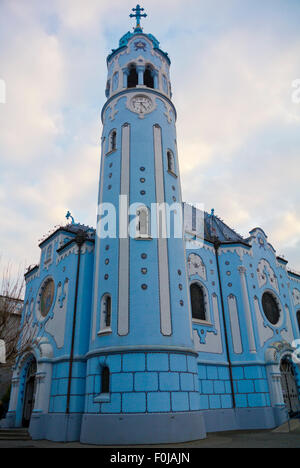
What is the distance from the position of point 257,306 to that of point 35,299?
15.8 meters

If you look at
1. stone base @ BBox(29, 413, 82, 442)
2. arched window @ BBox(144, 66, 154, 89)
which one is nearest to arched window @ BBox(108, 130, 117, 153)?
arched window @ BBox(144, 66, 154, 89)

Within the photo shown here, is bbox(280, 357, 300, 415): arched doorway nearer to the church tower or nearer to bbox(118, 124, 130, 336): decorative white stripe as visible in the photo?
the church tower

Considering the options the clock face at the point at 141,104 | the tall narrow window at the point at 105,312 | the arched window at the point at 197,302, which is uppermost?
the clock face at the point at 141,104

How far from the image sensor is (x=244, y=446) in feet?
44.3

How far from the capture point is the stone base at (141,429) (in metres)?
14.8

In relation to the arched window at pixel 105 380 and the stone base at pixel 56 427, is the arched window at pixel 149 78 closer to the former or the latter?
the arched window at pixel 105 380

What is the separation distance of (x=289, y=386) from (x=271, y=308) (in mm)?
5387

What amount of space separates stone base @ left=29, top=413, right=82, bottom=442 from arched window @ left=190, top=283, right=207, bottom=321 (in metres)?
9.28

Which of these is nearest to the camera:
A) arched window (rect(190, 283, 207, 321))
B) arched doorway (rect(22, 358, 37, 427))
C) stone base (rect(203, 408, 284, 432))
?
stone base (rect(203, 408, 284, 432))

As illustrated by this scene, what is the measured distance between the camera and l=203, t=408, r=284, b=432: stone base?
808 inches

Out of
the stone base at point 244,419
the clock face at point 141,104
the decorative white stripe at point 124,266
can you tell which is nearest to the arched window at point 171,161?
the decorative white stripe at point 124,266

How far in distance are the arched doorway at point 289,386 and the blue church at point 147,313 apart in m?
0.09
